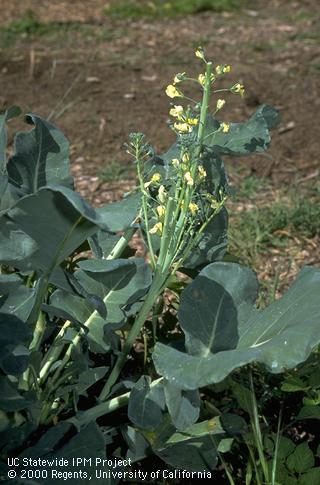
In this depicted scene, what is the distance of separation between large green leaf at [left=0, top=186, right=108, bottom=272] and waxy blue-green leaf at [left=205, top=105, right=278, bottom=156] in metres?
0.58

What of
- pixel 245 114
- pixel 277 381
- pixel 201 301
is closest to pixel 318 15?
pixel 245 114

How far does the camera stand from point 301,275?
2.00 m

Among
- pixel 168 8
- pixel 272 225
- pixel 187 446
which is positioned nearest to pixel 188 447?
pixel 187 446

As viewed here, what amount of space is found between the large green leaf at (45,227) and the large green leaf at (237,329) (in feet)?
0.91

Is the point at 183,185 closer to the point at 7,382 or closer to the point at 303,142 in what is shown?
the point at 7,382

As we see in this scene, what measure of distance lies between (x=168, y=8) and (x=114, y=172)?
10.0 feet

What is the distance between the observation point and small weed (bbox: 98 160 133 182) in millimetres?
4324

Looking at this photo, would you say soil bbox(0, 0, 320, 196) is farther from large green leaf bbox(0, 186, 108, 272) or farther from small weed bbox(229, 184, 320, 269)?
large green leaf bbox(0, 186, 108, 272)

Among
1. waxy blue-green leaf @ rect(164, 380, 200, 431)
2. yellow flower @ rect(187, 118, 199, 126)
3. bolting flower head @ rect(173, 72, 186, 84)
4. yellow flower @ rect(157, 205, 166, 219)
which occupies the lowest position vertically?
waxy blue-green leaf @ rect(164, 380, 200, 431)

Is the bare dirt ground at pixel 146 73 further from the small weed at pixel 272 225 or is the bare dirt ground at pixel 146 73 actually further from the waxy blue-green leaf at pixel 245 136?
the waxy blue-green leaf at pixel 245 136

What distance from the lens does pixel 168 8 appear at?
7043 millimetres

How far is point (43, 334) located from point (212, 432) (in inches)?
18.5

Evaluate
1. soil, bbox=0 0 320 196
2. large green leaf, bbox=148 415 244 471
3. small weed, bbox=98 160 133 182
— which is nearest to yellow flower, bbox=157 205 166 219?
large green leaf, bbox=148 415 244 471

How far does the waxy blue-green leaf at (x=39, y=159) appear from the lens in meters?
2.17
